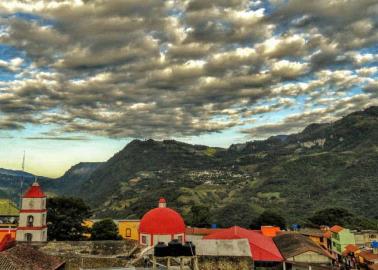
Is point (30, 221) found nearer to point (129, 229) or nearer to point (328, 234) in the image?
point (129, 229)

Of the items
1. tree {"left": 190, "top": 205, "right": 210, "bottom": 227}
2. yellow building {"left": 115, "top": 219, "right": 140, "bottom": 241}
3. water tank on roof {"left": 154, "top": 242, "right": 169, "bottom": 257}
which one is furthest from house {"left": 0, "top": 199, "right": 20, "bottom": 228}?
water tank on roof {"left": 154, "top": 242, "right": 169, "bottom": 257}

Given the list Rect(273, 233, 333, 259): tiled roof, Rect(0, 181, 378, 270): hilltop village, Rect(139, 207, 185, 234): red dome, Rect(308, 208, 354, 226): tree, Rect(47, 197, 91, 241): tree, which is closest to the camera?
Rect(0, 181, 378, 270): hilltop village

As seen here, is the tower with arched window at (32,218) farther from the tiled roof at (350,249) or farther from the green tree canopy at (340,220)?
the green tree canopy at (340,220)

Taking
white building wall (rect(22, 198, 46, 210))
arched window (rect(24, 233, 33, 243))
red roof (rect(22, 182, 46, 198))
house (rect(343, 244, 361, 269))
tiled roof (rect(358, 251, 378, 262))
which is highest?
red roof (rect(22, 182, 46, 198))

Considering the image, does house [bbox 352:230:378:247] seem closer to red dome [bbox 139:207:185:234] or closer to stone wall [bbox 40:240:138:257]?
red dome [bbox 139:207:185:234]

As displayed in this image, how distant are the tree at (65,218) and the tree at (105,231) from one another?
6.49 ft

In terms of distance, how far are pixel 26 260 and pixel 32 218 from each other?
16.5 metres

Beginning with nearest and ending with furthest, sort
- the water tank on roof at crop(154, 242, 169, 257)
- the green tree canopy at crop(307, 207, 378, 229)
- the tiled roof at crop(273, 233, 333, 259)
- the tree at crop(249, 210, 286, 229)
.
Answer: the water tank on roof at crop(154, 242, 169, 257)
the tiled roof at crop(273, 233, 333, 259)
the tree at crop(249, 210, 286, 229)
the green tree canopy at crop(307, 207, 378, 229)

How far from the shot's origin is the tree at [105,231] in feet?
194

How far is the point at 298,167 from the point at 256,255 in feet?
437

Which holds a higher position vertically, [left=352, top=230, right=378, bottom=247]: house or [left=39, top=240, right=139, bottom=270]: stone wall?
[left=39, top=240, right=139, bottom=270]: stone wall

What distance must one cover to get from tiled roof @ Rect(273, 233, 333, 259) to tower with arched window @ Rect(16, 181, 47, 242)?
92.6ft

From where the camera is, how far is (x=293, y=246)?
41.2 metres

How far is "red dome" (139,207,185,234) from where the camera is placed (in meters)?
39.5
